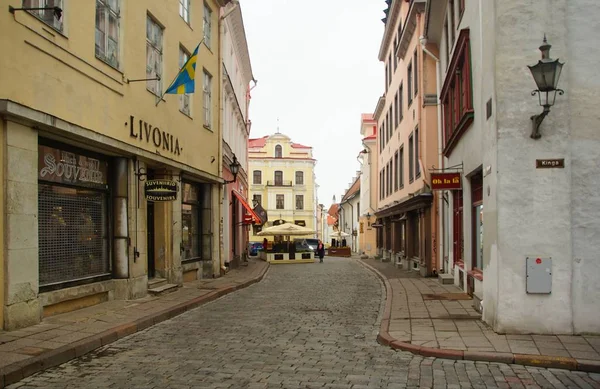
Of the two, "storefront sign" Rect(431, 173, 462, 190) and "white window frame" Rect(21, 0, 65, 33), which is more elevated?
"white window frame" Rect(21, 0, 65, 33)

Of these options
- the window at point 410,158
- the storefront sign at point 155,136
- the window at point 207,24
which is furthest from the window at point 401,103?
the storefront sign at point 155,136

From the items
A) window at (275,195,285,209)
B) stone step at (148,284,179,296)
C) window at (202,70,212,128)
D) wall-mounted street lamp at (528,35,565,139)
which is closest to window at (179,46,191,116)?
window at (202,70,212,128)

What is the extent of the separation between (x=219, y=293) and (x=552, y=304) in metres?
8.76

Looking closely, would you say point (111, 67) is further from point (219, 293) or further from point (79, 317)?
point (219, 293)

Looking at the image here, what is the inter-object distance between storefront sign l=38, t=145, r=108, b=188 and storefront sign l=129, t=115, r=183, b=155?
115cm

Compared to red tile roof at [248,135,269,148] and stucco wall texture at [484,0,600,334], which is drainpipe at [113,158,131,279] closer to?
stucco wall texture at [484,0,600,334]

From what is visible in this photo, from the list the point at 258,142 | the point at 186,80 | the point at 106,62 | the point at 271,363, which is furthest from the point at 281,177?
the point at 271,363

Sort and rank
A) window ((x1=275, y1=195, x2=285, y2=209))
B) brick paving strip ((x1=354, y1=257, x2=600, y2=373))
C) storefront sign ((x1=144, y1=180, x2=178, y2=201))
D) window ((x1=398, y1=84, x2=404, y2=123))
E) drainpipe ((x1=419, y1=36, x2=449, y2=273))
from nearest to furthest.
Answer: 1. brick paving strip ((x1=354, y1=257, x2=600, y2=373))
2. storefront sign ((x1=144, y1=180, x2=178, y2=201))
3. drainpipe ((x1=419, y1=36, x2=449, y2=273))
4. window ((x1=398, y1=84, x2=404, y2=123))
5. window ((x1=275, y1=195, x2=285, y2=209))

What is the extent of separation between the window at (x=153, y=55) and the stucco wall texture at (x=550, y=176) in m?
8.60

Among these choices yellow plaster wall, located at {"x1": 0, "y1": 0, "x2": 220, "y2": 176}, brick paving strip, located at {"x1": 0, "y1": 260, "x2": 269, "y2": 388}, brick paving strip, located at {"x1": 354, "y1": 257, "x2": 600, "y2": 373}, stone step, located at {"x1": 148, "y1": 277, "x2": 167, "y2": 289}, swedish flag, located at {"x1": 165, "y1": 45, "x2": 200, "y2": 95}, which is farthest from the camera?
stone step, located at {"x1": 148, "y1": 277, "x2": 167, "y2": 289}

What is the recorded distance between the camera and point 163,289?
556 inches

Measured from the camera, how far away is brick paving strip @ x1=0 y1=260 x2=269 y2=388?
6840 millimetres

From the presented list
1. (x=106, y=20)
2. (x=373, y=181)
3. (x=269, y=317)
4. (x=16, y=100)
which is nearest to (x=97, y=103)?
(x=106, y=20)

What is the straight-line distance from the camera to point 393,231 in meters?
30.6
